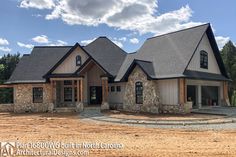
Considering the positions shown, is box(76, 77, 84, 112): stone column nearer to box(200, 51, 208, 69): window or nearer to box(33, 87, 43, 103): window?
box(33, 87, 43, 103): window

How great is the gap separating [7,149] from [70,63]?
19056 millimetres

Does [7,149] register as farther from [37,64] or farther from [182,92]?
[37,64]

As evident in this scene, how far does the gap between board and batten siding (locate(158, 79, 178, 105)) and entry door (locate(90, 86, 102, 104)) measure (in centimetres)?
822

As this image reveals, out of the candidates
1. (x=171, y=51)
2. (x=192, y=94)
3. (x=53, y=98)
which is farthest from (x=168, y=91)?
(x=53, y=98)

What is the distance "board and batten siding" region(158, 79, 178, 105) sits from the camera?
23188 mm

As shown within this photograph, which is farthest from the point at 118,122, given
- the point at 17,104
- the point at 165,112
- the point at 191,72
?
the point at 17,104

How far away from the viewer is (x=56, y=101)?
29.1 meters

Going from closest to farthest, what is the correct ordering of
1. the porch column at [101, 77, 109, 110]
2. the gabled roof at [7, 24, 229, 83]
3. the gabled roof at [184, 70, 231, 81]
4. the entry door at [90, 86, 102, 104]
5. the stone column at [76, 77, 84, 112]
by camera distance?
the gabled roof at [184, 70, 231, 81], the gabled roof at [7, 24, 229, 83], the stone column at [76, 77, 84, 112], the porch column at [101, 77, 109, 110], the entry door at [90, 86, 102, 104]

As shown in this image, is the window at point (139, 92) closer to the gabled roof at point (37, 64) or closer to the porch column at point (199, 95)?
the porch column at point (199, 95)

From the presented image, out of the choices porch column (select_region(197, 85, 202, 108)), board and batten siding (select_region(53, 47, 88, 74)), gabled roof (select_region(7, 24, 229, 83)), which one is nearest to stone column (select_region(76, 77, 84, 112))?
gabled roof (select_region(7, 24, 229, 83))

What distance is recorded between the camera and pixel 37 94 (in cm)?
2873

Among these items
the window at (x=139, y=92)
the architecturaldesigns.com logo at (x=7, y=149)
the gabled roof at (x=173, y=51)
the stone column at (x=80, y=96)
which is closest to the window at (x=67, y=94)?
the stone column at (x=80, y=96)

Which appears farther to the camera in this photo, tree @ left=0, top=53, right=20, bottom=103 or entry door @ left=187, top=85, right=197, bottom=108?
tree @ left=0, top=53, right=20, bottom=103

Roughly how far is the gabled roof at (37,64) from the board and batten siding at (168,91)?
11573 mm
